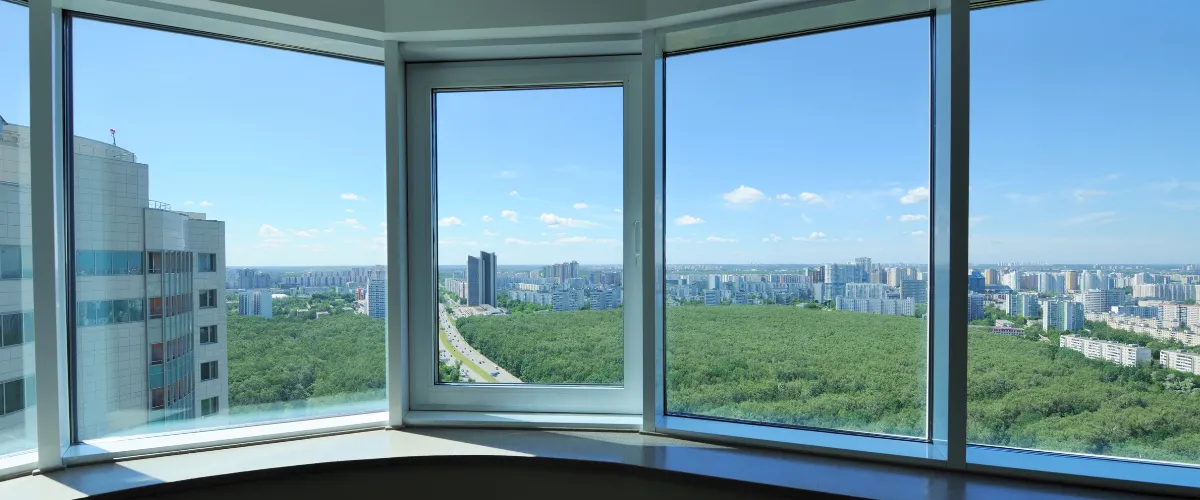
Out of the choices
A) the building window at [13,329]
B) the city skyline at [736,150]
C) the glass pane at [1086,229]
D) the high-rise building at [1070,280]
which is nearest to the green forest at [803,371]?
the glass pane at [1086,229]

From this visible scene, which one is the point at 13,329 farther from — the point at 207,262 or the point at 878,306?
the point at 878,306

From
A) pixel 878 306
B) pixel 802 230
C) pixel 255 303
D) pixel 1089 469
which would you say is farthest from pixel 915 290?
pixel 255 303

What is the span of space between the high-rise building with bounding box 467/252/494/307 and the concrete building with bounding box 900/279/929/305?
1339 mm

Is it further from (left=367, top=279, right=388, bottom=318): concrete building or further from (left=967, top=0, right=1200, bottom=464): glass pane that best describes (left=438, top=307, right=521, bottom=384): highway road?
(left=967, top=0, right=1200, bottom=464): glass pane

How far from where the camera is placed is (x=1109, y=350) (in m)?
1.41

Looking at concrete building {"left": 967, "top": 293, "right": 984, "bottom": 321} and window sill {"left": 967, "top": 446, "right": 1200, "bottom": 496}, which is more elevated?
concrete building {"left": 967, "top": 293, "right": 984, "bottom": 321}

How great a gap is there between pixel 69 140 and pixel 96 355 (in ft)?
2.15

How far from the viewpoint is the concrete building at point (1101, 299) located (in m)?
1.41

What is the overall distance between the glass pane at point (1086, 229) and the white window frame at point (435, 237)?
101 cm

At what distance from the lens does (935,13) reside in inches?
60.9

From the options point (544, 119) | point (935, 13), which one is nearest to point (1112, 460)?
point (935, 13)

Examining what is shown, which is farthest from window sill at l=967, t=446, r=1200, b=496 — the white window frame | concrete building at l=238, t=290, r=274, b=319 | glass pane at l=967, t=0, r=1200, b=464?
concrete building at l=238, t=290, r=274, b=319

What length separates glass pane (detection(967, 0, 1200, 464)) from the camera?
1.37 m

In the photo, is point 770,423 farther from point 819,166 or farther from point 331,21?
point 331,21
